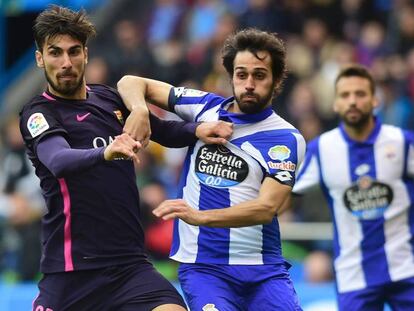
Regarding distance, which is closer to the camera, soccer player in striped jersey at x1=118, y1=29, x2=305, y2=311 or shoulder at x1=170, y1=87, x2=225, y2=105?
soccer player in striped jersey at x1=118, y1=29, x2=305, y2=311

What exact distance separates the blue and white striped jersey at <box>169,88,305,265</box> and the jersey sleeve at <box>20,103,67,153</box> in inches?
39.2

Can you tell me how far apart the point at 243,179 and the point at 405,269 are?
2212 mm

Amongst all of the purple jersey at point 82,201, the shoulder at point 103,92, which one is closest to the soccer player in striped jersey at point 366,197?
the shoulder at point 103,92

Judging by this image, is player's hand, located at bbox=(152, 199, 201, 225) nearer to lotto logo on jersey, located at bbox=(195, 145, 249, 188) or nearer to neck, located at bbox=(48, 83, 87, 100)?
lotto logo on jersey, located at bbox=(195, 145, 249, 188)

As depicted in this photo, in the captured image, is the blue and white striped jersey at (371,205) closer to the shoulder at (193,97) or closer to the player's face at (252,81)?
the shoulder at (193,97)

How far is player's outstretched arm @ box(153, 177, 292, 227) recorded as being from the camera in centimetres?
677

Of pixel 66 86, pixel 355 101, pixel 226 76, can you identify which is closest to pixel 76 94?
pixel 66 86

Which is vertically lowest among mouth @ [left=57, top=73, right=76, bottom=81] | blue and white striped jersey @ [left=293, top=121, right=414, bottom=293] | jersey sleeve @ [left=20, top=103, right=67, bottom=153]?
blue and white striped jersey @ [left=293, top=121, right=414, bottom=293]

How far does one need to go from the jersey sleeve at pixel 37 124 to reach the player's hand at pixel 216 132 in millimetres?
910

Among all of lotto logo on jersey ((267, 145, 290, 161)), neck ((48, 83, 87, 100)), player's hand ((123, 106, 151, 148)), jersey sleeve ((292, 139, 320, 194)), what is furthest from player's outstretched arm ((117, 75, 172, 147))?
jersey sleeve ((292, 139, 320, 194))

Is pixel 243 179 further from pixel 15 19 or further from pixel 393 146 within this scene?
pixel 15 19

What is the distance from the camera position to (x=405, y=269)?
29.9 feet

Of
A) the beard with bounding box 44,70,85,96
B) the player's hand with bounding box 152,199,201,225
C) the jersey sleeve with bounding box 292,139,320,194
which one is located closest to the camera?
the player's hand with bounding box 152,199,201,225

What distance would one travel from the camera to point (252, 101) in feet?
24.3
